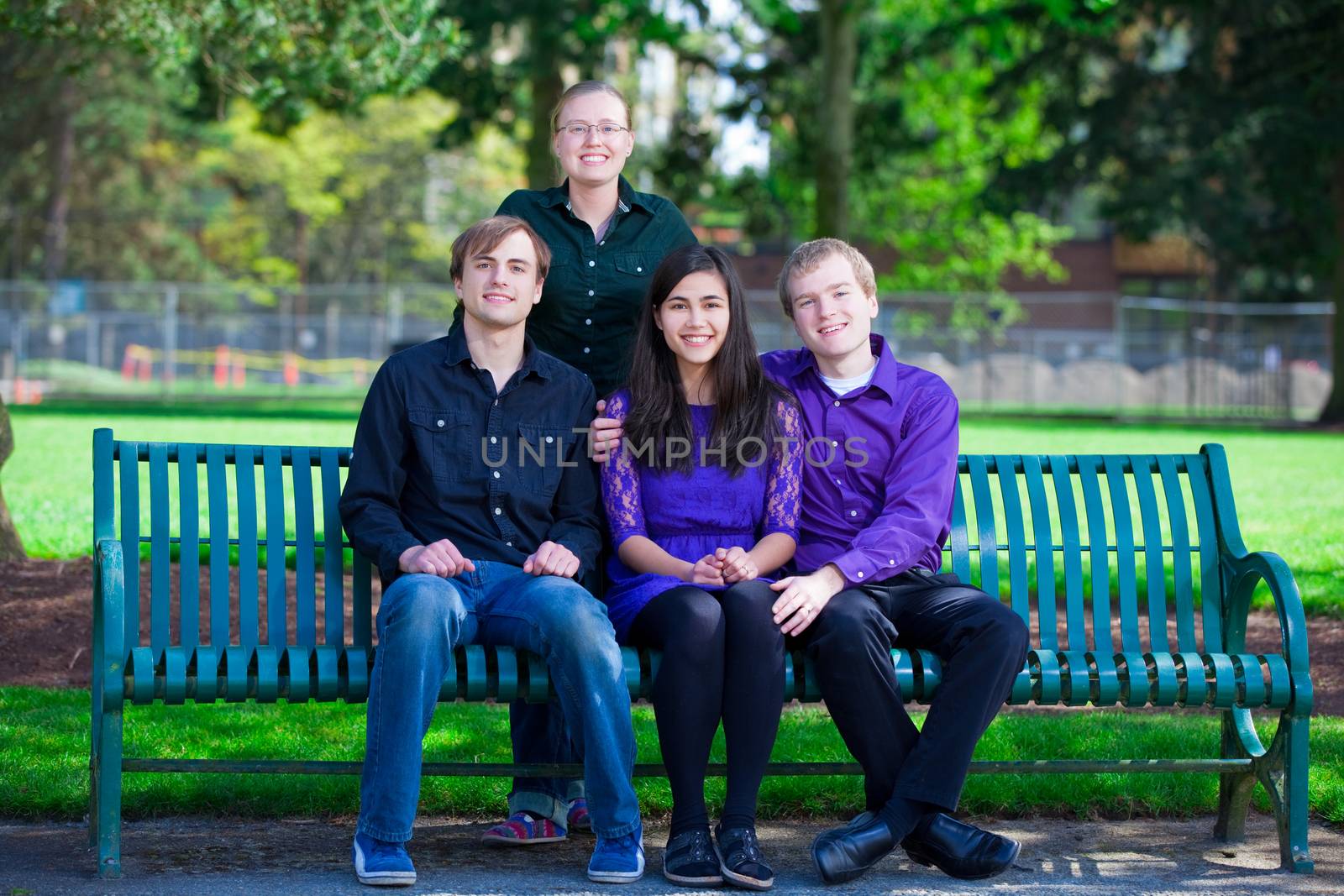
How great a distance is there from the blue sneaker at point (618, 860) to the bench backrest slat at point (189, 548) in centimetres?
124

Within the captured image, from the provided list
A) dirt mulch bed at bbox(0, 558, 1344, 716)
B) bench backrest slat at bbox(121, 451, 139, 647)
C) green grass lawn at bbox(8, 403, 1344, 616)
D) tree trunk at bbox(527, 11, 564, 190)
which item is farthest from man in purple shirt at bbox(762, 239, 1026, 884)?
tree trunk at bbox(527, 11, 564, 190)

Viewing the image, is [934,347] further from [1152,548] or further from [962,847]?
[962,847]

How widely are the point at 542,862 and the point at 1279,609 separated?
2.07 metres

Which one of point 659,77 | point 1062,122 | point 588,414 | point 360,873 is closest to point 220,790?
point 360,873

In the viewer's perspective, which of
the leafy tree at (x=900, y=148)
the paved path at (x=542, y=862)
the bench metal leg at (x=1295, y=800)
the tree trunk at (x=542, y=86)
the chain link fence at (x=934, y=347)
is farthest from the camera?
the chain link fence at (x=934, y=347)

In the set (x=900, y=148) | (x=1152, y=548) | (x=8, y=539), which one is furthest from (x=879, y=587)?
(x=900, y=148)

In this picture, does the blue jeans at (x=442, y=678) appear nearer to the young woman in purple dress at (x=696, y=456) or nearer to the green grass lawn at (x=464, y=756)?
the young woman in purple dress at (x=696, y=456)

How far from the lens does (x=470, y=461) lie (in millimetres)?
4266

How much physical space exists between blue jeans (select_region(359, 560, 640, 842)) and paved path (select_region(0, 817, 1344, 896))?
21cm

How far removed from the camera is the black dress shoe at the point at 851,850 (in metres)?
3.81

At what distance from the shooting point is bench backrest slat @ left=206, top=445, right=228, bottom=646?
4300 millimetres

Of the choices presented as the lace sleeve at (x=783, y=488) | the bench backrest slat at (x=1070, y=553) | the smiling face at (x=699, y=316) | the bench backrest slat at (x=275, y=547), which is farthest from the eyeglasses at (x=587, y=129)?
the bench backrest slat at (x=1070, y=553)

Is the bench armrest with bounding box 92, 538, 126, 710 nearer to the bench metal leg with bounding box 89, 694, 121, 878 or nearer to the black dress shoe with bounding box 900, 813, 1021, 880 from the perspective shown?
the bench metal leg with bounding box 89, 694, 121, 878

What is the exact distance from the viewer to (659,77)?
44312mm
